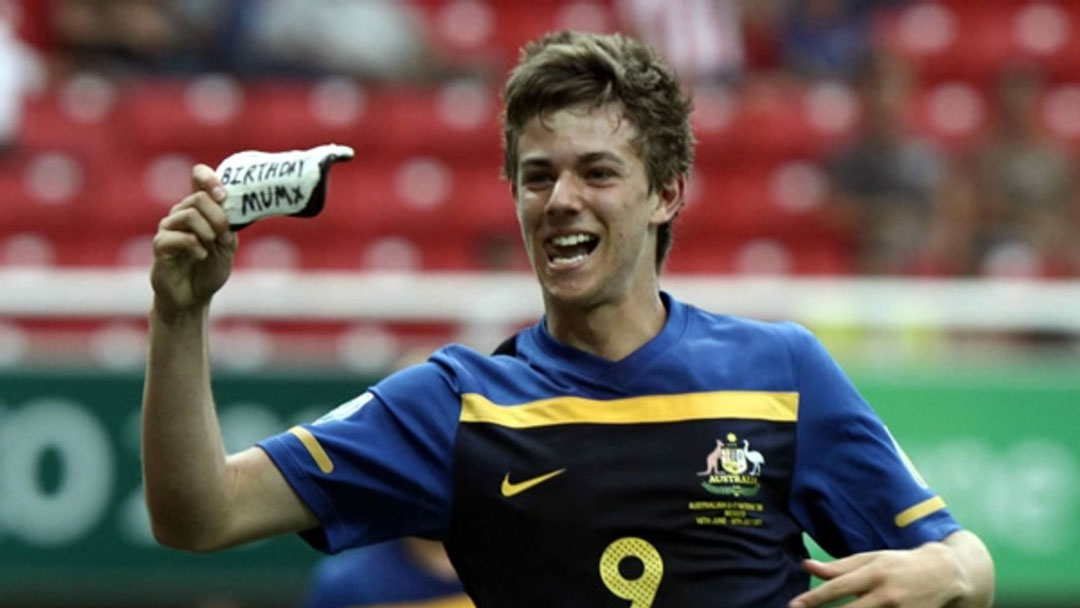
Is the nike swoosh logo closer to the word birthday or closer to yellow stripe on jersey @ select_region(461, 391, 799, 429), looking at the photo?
yellow stripe on jersey @ select_region(461, 391, 799, 429)

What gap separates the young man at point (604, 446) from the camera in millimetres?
3846

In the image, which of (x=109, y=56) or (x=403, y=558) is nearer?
(x=403, y=558)

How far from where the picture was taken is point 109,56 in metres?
11.0

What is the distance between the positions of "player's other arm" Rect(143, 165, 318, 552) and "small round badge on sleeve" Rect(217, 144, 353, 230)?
3 centimetres

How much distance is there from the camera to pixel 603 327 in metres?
4.11

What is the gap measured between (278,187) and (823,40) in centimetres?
854

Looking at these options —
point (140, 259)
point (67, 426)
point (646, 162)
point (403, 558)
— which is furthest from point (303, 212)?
point (140, 259)

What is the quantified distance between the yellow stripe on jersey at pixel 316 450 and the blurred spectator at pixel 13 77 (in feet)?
23.8

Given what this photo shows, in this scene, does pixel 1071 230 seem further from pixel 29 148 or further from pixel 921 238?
pixel 29 148

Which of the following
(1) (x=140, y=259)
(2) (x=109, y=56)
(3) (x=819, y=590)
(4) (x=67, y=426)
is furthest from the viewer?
(2) (x=109, y=56)

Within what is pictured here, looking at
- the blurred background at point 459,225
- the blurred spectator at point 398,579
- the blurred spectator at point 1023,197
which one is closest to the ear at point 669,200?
the blurred spectator at point 398,579

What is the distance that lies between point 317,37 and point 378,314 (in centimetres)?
304

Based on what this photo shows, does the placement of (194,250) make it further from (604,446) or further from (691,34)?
(691,34)

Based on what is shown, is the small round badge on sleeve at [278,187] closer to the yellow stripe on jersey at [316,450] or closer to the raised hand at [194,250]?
the raised hand at [194,250]
